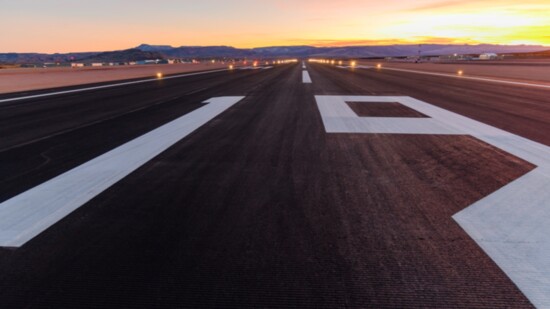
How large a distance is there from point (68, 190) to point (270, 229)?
7.66 feet

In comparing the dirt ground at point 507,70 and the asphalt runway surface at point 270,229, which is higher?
the asphalt runway surface at point 270,229

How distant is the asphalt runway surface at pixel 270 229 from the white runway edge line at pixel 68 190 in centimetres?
14

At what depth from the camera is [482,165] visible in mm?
4207

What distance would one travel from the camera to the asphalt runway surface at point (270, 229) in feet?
6.40

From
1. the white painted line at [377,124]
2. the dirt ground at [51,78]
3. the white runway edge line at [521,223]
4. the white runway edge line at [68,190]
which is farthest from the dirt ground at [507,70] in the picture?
the dirt ground at [51,78]

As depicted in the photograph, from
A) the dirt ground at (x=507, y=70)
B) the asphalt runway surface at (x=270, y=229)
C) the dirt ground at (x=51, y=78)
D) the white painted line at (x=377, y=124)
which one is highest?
the asphalt runway surface at (x=270, y=229)

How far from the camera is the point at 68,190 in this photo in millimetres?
3545

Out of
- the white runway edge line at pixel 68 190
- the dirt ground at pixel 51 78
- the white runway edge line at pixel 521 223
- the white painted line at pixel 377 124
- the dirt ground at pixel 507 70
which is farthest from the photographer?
the dirt ground at pixel 507 70

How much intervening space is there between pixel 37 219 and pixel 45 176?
1.34 m

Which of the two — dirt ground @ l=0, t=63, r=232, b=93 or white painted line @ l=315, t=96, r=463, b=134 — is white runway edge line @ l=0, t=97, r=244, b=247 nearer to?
white painted line @ l=315, t=96, r=463, b=134

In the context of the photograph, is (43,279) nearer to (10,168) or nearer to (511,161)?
(10,168)

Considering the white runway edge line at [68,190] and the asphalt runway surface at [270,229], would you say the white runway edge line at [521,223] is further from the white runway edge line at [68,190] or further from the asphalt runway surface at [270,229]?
the white runway edge line at [68,190]

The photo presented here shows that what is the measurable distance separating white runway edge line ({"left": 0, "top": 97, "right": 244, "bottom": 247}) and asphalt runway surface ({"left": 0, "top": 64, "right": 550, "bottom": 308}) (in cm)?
14

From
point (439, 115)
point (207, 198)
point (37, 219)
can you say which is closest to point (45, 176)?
point (37, 219)
